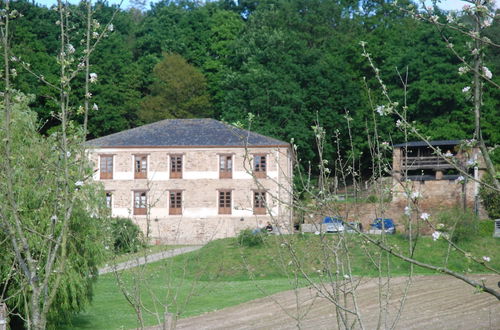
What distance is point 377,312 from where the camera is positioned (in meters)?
22.8

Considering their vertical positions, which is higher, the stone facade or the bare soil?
the stone facade

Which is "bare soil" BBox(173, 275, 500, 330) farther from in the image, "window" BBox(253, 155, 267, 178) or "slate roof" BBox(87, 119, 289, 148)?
"slate roof" BBox(87, 119, 289, 148)

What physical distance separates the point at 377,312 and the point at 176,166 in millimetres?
25371

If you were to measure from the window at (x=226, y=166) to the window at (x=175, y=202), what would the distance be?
283 cm

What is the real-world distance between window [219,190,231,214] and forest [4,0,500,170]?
214 inches

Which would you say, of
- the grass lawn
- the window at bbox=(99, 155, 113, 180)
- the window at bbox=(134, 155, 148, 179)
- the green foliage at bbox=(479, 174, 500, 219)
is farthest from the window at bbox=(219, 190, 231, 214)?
the green foliage at bbox=(479, 174, 500, 219)

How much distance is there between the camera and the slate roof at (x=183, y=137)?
46156 millimetres

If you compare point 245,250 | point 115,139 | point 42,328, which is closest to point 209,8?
point 115,139

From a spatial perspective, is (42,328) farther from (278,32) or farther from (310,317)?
(278,32)

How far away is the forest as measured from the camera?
5331 centimetres

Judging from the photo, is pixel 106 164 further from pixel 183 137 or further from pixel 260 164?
pixel 260 164

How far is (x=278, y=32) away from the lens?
59.8m

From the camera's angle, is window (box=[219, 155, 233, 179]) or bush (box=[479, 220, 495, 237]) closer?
bush (box=[479, 220, 495, 237])

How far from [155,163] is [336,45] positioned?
22.4m
